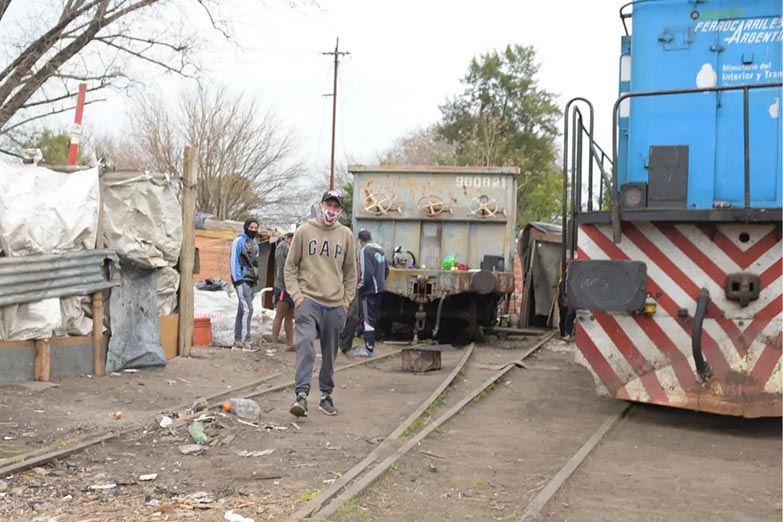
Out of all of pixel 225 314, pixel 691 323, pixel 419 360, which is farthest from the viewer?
pixel 225 314

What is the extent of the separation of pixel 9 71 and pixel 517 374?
11569 millimetres

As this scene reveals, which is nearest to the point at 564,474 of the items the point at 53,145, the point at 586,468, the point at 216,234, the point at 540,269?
the point at 586,468

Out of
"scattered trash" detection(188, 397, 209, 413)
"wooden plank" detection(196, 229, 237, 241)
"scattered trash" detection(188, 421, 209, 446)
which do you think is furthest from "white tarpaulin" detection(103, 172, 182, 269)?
"wooden plank" detection(196, 229, 237, 241)

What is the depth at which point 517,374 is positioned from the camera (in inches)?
383

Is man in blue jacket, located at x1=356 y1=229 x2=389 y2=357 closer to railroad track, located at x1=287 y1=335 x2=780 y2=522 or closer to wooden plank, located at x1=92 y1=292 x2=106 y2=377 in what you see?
railroad track, located at x1=287 y1=335 x2=780 y2=522

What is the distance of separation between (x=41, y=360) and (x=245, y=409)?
7.71 ft

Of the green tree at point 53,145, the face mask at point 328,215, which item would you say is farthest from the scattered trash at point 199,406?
the green tree at point 53,145

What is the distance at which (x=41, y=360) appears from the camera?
7730 millimetres

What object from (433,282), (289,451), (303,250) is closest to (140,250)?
(303,250)

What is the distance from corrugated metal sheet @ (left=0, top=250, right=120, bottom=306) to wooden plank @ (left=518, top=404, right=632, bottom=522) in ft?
16.3

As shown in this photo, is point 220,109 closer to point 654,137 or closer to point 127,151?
point 127,151

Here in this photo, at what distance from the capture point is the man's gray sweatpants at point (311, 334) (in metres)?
6.79

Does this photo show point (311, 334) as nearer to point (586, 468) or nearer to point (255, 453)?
point (255, 453)

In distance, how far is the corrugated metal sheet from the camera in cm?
744
